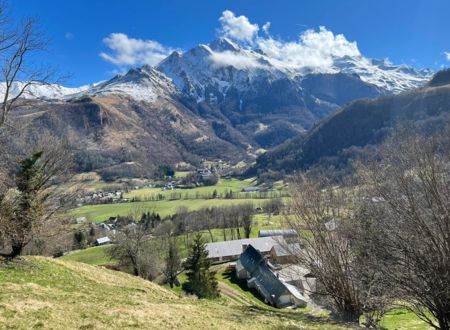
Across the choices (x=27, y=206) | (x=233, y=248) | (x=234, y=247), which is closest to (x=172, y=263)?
(x=233, y=248)

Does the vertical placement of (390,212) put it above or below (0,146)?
below

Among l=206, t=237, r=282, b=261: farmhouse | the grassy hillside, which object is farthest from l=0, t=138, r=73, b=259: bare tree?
l=206, t=237, r=282, b=261: farmhouse

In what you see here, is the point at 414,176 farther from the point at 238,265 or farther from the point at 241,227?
the point at 241,227

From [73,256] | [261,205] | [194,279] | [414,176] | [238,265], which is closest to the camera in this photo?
[414,176]

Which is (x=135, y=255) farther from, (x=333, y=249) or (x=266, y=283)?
(x=333, y=249)

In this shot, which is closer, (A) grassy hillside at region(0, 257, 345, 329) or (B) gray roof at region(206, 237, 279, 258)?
(A) grassy hillside at region(0, 257, 345, 329)

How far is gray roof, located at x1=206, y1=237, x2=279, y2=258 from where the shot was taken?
8600cm

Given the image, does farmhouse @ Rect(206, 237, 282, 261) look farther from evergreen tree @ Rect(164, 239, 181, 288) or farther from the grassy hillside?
the grassy hillside

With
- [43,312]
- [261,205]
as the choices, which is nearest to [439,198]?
[43,312]

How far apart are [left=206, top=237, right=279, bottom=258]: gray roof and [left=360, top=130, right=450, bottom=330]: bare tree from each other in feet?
226

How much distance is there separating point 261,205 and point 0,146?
419 feet

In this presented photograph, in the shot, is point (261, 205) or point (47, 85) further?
point (261, 205)

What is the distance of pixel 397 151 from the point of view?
16562 mm

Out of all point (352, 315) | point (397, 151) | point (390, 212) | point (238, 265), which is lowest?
point (238, 265)
